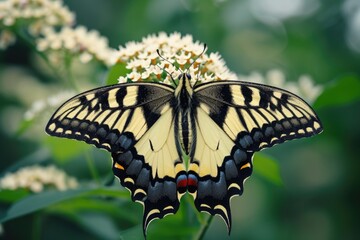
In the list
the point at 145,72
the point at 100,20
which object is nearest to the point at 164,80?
the point at 145,72

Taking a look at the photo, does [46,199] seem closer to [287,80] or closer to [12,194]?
[12,194]

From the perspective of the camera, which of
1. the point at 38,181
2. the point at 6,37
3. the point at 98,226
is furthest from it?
the point at 6,37

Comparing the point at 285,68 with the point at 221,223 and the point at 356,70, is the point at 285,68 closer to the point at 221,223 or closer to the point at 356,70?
the point at 356,70

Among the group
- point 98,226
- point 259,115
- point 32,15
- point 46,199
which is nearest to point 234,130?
point 259,115

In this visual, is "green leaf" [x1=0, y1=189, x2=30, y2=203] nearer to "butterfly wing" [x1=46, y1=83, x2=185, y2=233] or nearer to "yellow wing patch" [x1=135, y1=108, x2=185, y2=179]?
"butterfly wing" [x1=46, y1=83, x2=185, y2=233]

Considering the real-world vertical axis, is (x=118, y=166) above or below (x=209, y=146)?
below

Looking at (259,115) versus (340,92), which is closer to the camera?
(259,115)
